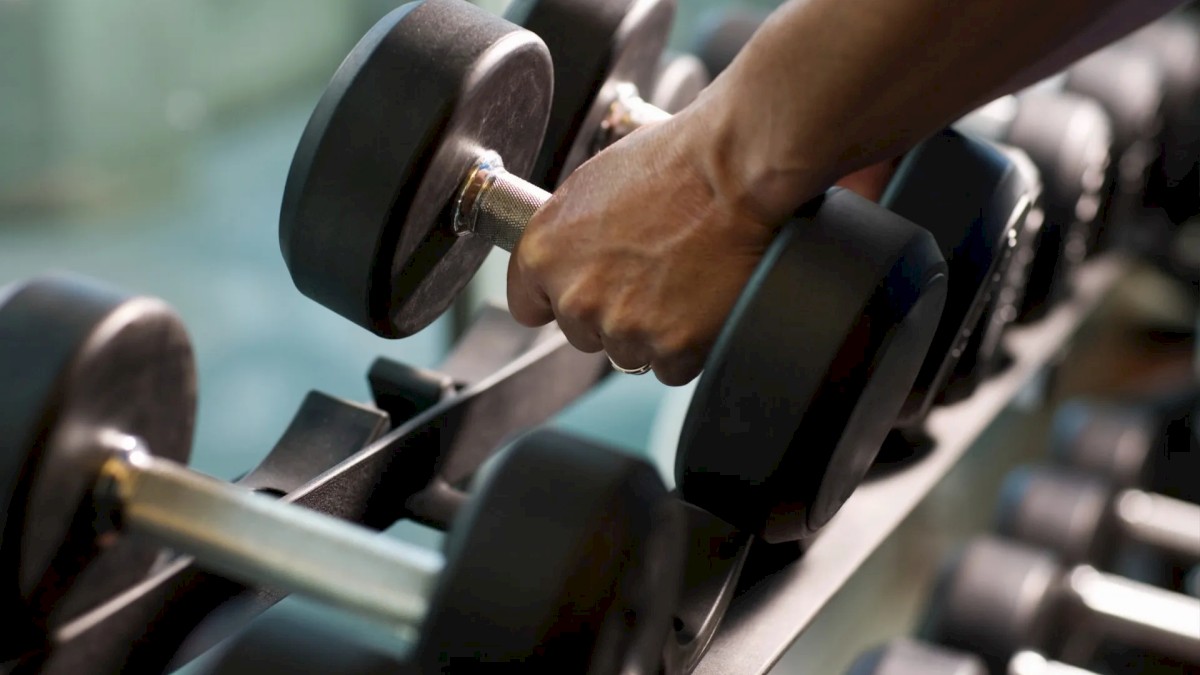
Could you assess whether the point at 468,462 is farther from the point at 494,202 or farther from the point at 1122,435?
the point at 1122,435

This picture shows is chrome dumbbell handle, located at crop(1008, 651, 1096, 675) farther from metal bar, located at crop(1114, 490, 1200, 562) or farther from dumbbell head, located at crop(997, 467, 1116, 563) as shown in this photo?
metal bar, located at crop(1114, 490, 1200, 562)

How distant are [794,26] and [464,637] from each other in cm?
37

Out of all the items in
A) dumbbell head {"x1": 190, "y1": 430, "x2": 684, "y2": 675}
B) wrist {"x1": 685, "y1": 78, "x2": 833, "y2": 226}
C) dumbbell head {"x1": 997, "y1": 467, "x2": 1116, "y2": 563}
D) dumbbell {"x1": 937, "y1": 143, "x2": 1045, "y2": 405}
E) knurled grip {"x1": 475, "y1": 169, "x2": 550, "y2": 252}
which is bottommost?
dumbbell head {"x1": 997, "y1": 467, "x2": 1116, "y2": 563}

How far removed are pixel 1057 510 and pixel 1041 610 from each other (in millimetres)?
143

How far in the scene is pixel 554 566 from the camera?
0.61 metres

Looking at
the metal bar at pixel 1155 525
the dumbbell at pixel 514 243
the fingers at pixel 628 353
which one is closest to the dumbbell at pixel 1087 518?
the metal bar at pixel 1155 525

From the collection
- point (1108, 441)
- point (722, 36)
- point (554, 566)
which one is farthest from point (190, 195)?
point (554, 566)

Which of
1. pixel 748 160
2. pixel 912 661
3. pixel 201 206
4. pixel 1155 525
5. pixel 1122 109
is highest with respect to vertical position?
pixel 748 160

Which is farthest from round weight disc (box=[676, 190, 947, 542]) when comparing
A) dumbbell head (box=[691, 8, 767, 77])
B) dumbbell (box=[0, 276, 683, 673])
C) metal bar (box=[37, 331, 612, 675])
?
dumbbell head (box=[691, 8, 767, 77])

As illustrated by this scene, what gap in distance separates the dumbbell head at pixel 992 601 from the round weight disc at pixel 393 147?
2.15 ft

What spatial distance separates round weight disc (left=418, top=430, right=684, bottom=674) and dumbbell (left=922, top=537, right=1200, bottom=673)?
72cm

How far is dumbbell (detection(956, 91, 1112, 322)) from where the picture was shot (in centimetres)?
133

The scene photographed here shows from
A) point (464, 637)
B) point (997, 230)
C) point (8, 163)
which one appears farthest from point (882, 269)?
point (8, 163)

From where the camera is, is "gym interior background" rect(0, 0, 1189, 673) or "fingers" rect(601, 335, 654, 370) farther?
"gym interior background" rect(0, 0, 1189, 673)
